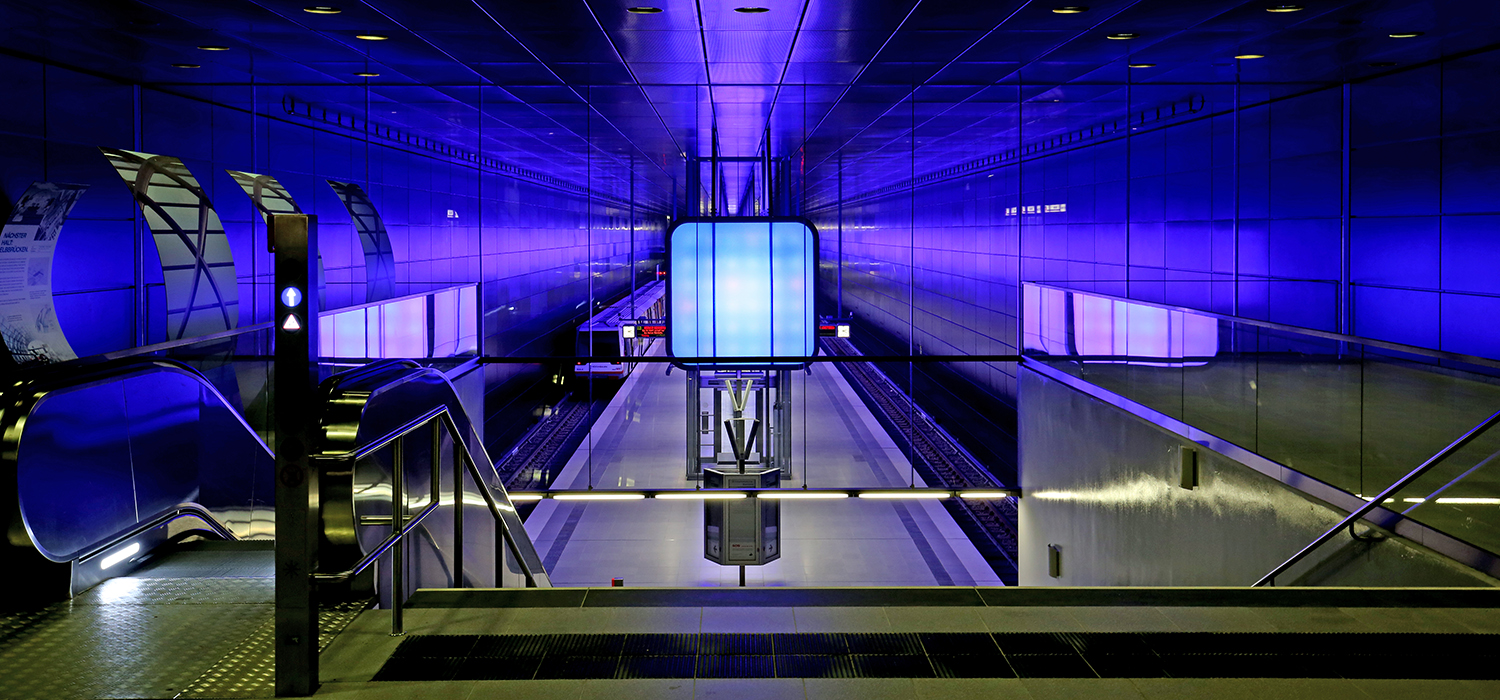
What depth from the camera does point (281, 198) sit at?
44.7 feet

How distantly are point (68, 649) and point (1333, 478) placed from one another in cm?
722

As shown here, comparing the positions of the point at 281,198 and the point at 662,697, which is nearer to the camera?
the point at 662,697

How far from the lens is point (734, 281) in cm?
1459

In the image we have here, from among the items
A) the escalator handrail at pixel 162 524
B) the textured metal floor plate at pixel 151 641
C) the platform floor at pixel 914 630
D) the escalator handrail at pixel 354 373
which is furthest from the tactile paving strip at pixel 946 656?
the escalator handrail at pixel 162 524

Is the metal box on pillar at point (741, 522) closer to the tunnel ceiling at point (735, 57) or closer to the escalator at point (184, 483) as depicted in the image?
the tunnel ceiling at point (735, 57)

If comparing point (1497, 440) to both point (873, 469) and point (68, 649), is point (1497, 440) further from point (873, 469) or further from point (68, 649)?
point (873, 469)

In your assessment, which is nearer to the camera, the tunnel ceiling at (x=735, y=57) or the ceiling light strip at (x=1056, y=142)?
the tunnel ceiling at (x=735, y=57)

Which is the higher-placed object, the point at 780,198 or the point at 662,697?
the point at 780,198

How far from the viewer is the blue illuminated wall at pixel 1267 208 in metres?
12.8

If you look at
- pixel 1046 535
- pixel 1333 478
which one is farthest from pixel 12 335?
pixel 1046 535

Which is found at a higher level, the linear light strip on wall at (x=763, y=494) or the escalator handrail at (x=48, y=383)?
the escalator handrail at (x=48, y=383)

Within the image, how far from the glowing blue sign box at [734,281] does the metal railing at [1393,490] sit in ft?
27.6

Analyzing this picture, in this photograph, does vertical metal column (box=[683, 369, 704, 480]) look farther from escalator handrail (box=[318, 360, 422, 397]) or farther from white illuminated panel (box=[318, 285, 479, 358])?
escalator handrail (box=[318, 360, 422, 397])

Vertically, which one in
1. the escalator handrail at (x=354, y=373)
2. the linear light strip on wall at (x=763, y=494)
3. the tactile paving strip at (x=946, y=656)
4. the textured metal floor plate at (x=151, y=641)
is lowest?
the linear light strip on wall at (x=763, y=494)
